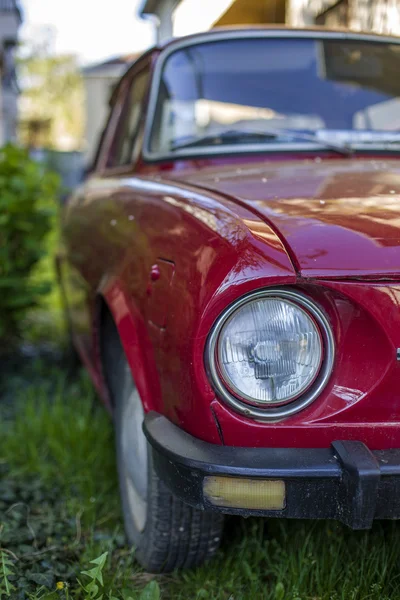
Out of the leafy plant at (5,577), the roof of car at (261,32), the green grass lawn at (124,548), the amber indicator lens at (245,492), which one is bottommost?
the green grass lawn at (124,548)

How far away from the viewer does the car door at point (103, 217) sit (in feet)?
7.65

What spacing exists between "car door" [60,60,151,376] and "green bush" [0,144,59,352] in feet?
1.10

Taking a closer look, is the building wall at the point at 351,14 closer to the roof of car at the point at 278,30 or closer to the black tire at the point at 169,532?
the roof of car at the point at 278,30

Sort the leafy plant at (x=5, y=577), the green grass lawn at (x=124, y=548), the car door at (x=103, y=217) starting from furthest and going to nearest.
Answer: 1. the car door at (x=103, y=217)
2. the green grass lawn at (x=124, y=548)
3. the leafy plant at (x=5, y=577)

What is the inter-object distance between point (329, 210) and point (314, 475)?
0.63 m

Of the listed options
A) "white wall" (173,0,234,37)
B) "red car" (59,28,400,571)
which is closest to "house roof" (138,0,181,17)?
"white wall" (173,0,234,37)

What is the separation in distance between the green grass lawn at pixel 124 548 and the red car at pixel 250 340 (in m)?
0.10

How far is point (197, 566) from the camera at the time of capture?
6.48 feet

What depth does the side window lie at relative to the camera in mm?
2779

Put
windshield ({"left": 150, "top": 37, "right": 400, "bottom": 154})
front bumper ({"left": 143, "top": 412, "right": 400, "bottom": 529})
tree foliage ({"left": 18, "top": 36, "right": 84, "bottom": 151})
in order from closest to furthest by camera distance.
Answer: front bumper ({"left": 143, "top": 412, "right": 400, "bottom": 529}) < windshield ({"left": 150, "top": 37, "right": 400, "bottom": 154}) < tree foliage ({"left": 18, "top": 36, "right": 84, "bottom": 151})

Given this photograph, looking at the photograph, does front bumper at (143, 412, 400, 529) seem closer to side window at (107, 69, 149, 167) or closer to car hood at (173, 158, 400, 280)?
car hood at (173, 158, 400, 280)

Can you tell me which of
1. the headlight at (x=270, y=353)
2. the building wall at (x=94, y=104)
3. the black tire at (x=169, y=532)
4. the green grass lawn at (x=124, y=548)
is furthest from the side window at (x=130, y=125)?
the building wall at (x=94, y=104)

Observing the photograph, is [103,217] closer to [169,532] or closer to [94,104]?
[169,532]

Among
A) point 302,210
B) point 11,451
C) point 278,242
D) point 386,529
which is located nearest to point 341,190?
point 302,210
